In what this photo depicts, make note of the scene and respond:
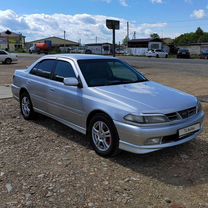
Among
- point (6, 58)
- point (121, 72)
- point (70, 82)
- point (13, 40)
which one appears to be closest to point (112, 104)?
point (70, 82)

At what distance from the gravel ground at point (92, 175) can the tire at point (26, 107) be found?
114 cm

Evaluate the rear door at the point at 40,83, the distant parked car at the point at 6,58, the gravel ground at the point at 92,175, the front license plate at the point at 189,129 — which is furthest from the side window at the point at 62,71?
the distant parked car at the point at 6,58

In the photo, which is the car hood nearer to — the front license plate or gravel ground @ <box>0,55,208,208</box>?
the front license plate

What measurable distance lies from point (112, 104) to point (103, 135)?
1.73 ft

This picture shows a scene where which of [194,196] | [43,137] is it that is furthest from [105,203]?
[43,137]

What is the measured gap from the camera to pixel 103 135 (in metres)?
5.01

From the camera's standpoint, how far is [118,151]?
4.91 meters

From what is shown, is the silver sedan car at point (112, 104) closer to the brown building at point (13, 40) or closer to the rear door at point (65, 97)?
the rear door at point (65, 97)

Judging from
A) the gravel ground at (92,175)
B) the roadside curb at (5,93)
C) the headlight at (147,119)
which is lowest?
the gravel ground at (92,175)

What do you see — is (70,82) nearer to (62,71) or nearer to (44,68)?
(62,71)

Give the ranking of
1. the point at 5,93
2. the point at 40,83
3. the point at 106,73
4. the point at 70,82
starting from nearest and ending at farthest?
the point at 70,82
the point at 106,73
the point at 40,83
the point at 5,93

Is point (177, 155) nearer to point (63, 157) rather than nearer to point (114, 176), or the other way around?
point (114, 176)

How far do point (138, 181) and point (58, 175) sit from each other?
1.07 metres

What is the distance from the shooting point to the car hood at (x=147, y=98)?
4639 mm
